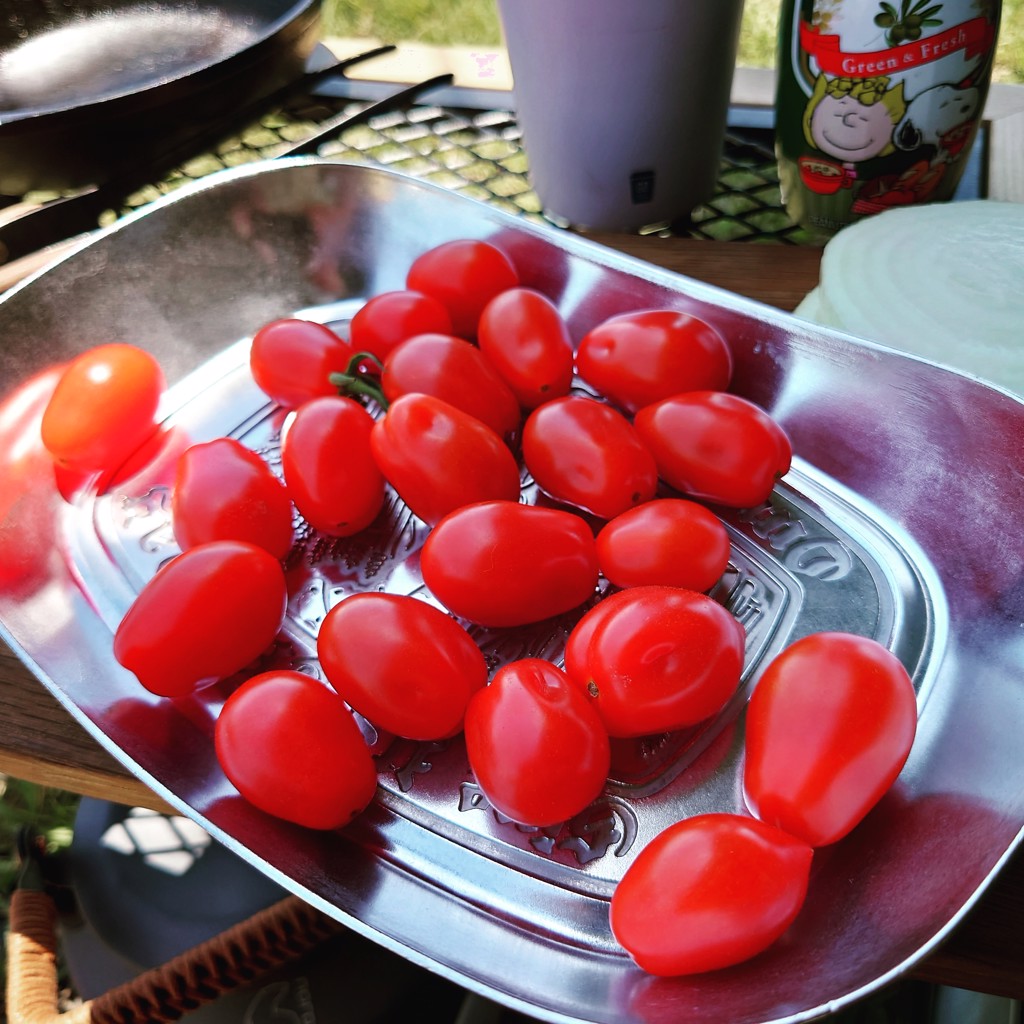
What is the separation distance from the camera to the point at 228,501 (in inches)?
22.5

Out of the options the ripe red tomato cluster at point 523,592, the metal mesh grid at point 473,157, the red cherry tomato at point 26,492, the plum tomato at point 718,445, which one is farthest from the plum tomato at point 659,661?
the metal mesh grid at point 473,157

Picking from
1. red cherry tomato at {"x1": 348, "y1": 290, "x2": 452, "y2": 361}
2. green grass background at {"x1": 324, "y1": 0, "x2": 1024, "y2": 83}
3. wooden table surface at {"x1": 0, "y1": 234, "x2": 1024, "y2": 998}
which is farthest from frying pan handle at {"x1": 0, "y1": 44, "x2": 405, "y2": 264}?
green grass background at {"x1": 324, "y1": 0, "x2": 1024, "y2": 83}

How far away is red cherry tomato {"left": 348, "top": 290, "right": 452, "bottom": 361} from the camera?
26.7 inches

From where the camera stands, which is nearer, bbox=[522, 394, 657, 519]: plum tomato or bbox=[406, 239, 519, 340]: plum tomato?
bbox=[522, 394, 657, 519]: plum tomato

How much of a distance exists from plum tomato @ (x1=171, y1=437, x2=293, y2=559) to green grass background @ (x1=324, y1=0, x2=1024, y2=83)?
122 cm

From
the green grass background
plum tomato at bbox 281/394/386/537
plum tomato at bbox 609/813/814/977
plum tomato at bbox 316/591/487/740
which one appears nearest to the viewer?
plum tomato at bbox 609/813/814/977

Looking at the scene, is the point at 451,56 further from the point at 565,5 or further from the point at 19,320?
the point at 19,320

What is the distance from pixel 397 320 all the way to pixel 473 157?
0.36 meters

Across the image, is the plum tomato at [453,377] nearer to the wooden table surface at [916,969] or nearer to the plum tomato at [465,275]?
the plum tomato at [465,275]

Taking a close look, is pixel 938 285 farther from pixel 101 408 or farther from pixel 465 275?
pixel 101 408

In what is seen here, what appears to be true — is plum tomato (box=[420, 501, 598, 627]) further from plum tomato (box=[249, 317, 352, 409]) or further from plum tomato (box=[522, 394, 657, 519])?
plum tomato (box=[249, 317, 352, 409])

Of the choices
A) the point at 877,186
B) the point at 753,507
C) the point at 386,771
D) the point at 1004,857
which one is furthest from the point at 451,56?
the point at 1004,857

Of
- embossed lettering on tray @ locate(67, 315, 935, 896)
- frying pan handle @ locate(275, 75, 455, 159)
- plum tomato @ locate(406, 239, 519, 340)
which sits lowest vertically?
embossed lettering on tray @ locate(67, 315, 935, 896)

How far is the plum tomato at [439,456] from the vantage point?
1.86ft
